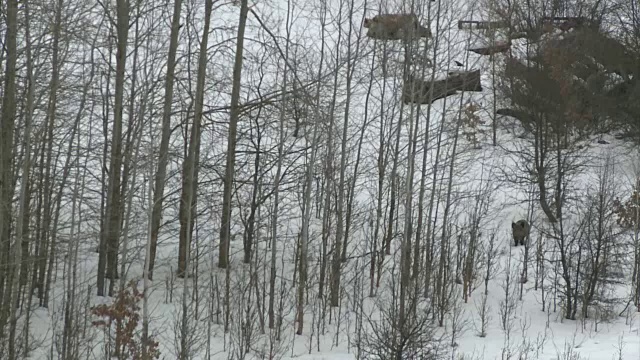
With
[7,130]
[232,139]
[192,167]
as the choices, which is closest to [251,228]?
[232,139]

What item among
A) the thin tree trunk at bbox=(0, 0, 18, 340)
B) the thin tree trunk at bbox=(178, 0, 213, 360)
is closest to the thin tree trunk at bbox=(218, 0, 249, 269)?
the thin tree trunk at bbox=(178, 0, 213, 360)

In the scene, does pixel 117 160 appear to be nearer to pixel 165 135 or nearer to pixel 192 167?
pixel 165 135

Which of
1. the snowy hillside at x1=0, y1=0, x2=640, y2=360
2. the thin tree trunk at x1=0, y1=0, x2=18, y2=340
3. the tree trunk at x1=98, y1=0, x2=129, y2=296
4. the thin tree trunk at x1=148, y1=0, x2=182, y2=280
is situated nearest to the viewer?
the thin tree trunk at x1=0, y1=0, x2=18, y2=340

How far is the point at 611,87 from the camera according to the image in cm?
2742

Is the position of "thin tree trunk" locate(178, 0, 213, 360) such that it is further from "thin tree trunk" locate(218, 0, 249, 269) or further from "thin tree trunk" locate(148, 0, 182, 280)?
"thin tree trunk" locate(218, 0, 249, 269)

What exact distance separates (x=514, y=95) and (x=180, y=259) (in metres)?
15.1

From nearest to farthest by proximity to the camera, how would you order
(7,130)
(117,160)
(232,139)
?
(7,130) < (117,160) < (232,139)

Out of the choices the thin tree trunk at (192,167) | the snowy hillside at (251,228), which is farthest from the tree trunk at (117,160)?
the thin tree trunk at (192,167)

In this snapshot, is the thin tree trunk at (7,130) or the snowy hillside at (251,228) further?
the snowy hillside at (251,228)

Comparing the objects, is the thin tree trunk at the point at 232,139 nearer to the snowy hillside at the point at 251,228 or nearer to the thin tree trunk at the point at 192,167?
the snowy hillside at the point at 251,228

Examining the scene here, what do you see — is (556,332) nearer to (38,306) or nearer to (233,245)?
(233,245)

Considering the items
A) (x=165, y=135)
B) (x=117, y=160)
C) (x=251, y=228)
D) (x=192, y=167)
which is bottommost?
(x=251, y=228)

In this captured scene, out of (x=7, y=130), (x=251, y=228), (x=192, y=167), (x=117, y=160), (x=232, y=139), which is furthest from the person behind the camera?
(x=251, y=228)

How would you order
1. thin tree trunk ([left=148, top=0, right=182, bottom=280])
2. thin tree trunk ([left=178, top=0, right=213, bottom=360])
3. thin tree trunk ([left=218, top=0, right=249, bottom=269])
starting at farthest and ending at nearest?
thin tree trunk ([left=218, top=0, right=249, bottom=269])
thin tree trunk ([left=148, top=0, right=182, bottom=280])
thin tree trunk ([left=178, top=0, right=213, bottom=360])
